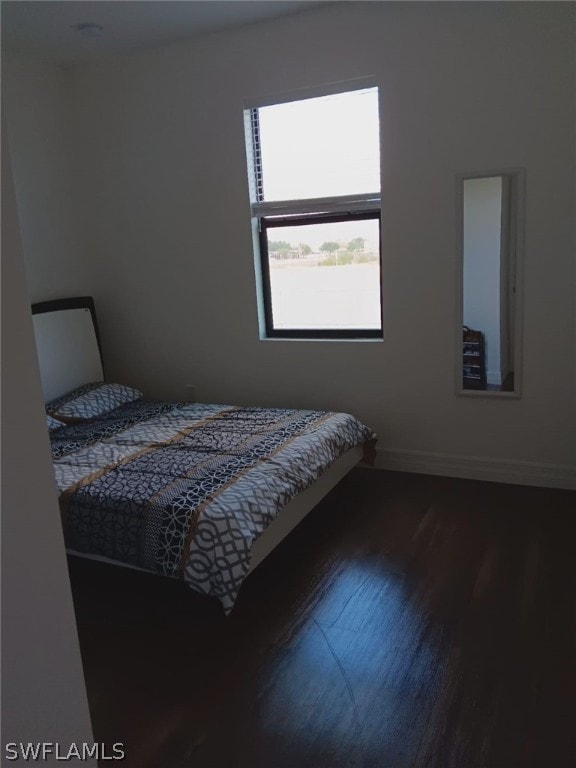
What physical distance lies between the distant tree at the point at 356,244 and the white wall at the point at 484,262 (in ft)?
2.18

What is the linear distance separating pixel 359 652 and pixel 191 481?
1006 mm

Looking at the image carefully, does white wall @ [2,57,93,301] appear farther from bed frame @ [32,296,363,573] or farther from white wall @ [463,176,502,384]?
white wall @ [463,176,502,384]

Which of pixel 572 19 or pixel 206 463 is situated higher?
pixel 572 19

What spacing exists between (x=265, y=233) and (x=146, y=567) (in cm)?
242

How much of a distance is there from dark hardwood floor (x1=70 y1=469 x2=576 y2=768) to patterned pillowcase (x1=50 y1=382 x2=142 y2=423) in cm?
111

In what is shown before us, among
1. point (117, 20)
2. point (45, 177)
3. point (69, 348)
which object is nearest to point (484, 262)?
point (117, 20)

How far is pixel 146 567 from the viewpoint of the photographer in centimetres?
246

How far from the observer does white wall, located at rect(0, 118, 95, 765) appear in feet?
3.49

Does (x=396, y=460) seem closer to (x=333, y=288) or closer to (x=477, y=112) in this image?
(x=333, y=288)

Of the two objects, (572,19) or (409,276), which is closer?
(572,19)

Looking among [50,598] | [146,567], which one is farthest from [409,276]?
[50,598]

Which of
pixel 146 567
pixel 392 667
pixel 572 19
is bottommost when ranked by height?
pixel 392 667

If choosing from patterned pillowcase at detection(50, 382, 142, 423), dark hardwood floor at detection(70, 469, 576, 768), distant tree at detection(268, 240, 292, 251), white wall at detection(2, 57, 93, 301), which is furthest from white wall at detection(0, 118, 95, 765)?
white wall at detection(2, 57, 93, 301)

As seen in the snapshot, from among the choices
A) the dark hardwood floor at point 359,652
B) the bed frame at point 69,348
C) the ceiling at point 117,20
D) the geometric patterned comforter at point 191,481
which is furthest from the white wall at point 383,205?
the dark hardwood floor at point 359,652
